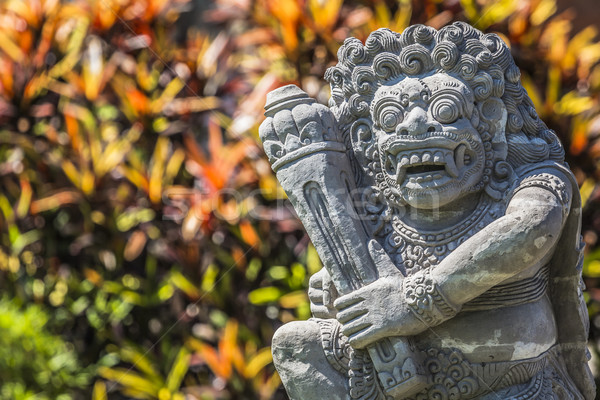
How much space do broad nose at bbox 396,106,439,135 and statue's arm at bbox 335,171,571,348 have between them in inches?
12.6

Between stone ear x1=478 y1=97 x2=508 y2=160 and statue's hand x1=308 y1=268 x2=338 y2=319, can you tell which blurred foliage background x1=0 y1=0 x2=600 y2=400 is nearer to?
statue's hand x1=308 y1=268 x2=338 y2=319

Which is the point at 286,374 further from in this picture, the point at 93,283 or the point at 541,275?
the point at 93,283

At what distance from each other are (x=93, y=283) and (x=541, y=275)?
313 centimetres

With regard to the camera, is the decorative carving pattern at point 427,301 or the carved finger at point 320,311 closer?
the decorative carving pattern at point 427,301

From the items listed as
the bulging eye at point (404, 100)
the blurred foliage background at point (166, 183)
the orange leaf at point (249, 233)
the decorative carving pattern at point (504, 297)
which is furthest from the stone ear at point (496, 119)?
the orange leaf at point (249, 233)

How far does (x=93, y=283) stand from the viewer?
16.5ft

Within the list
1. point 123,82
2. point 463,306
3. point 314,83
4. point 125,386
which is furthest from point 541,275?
point 123,82

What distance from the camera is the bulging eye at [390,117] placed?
2.54 meters

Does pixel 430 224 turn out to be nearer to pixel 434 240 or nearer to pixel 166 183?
pixel 434 240

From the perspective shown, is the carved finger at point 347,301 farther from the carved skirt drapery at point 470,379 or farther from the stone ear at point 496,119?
the stone ear at point 496,119

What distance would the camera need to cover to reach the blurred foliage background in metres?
4.57

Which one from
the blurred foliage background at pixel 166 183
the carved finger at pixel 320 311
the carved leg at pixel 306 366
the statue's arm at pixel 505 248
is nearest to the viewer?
the statue's arm at pixel 505 248

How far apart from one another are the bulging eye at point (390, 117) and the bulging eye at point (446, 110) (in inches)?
4.2

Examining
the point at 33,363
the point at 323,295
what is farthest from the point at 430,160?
the point at 33,363
